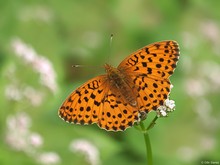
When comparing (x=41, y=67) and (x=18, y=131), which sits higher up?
(x=41, y=67)

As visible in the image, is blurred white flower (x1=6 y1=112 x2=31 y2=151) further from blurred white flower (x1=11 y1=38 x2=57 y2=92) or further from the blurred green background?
blurred white flower (x1=11 y1=38 x2=57 y2=92)

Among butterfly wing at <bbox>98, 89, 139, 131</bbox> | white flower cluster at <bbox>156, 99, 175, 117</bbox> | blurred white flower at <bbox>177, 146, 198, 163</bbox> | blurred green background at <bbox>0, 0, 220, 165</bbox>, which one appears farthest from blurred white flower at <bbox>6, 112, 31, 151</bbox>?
blurred white flower at <bbox>177, 146, 198, 163</bbox>

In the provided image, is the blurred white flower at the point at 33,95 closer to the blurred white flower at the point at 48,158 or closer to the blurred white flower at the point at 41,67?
the blurred white flower at the point at 41,67

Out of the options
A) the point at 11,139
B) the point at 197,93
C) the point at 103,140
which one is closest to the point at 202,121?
the point at 197,93

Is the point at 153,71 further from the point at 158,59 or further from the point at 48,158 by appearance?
the point at 48,158

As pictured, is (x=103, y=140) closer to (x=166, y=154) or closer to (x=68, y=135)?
(x=68, y=135)

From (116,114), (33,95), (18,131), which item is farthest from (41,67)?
(116,114)

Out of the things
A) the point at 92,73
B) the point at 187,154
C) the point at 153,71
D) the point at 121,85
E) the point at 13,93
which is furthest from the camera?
the point at 92,73

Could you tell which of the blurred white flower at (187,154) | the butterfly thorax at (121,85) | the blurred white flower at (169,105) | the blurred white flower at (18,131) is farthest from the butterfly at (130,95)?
A: the blurred white flower at (187,154)
